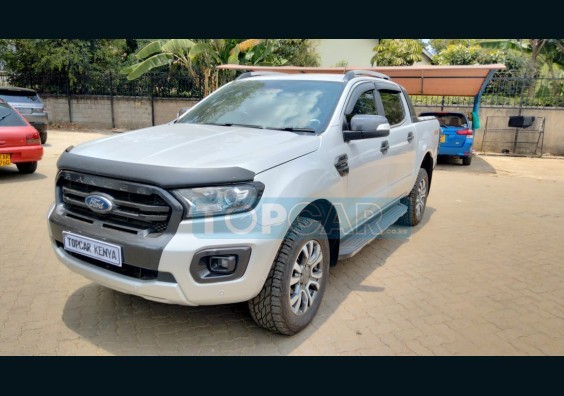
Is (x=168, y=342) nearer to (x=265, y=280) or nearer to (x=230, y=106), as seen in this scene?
(x=265, y=280)

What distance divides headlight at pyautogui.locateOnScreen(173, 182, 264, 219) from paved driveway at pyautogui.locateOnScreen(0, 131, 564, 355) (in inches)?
41.9

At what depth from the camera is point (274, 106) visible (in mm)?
3920

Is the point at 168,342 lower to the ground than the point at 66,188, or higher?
lower

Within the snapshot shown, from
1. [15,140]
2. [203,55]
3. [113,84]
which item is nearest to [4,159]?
[15,140]

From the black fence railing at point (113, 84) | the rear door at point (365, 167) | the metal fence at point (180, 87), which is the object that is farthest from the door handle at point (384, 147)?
the black fence railing at point (113, 84)

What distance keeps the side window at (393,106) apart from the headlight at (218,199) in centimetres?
259


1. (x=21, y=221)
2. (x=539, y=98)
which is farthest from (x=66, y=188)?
(x=539, y=98)

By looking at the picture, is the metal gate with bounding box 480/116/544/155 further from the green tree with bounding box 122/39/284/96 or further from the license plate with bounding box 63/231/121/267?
the license plate with bounding box 63/231/121/267

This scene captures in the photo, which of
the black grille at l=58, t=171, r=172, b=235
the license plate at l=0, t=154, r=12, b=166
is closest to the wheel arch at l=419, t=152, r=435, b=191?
the black grille at l=58, t=171, r=172, b=235

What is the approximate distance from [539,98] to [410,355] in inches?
557

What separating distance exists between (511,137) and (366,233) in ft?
41.1

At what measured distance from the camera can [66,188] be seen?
10.1 feet

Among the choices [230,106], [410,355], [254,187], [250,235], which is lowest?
[410,355]

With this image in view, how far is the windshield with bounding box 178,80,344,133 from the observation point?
3664mm
